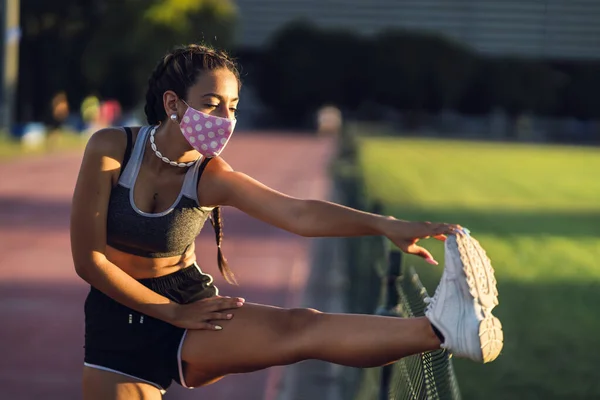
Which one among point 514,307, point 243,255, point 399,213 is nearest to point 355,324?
point 514,307

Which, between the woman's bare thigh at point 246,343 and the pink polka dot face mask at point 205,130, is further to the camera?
the pink polka dot face mask at point 205,130

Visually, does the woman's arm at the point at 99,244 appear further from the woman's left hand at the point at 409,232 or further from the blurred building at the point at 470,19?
the blurred building at the point at 470,19

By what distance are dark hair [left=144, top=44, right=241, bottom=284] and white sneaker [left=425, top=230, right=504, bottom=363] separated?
1035 mm

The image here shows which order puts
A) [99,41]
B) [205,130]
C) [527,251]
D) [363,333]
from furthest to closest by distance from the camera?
[99,41]
[527,251]
[205,130]
[363,333]

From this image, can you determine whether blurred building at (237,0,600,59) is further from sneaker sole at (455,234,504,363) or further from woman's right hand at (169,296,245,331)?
sneaker sole at (455,234,504,363)

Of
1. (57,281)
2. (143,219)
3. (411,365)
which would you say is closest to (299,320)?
(143,219)

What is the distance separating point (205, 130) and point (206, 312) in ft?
1.86

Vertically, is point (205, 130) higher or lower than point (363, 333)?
higher

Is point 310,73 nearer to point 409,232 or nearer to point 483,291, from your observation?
point 409,232

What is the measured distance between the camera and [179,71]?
3.78m

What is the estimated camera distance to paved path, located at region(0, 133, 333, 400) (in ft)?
27.3

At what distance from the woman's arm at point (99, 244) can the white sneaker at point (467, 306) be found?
97 cm

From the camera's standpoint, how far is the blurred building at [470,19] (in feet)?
348

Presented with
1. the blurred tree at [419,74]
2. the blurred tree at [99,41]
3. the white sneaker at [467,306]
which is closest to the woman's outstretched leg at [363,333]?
the white sneaker at [467,306]
